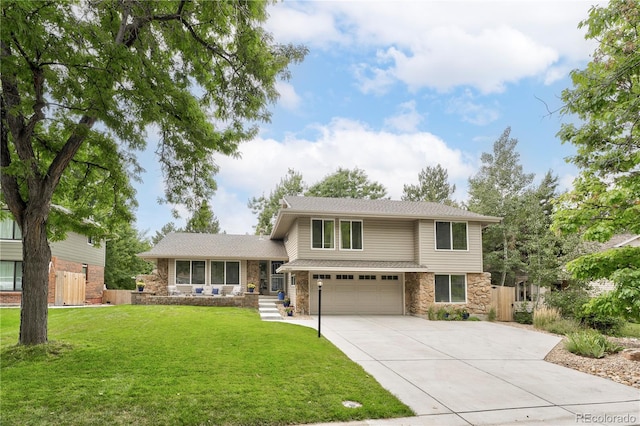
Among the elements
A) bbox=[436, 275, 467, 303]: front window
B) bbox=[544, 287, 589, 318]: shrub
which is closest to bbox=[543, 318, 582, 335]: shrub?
bbox=[544, 287, 589, 318]: shrub

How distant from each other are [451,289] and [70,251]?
1998cm

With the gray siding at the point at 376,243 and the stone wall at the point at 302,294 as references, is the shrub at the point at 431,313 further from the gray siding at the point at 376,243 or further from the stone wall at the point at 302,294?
the stone wall at the point at 302,294

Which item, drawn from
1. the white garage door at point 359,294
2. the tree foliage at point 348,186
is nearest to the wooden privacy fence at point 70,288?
the white garage door at point 359,294

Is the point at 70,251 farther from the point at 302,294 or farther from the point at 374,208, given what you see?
the point at 374,208

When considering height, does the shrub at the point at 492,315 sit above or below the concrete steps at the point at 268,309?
below

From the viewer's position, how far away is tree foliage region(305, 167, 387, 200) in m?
36.5

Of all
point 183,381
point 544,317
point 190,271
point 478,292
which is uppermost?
point 190,271

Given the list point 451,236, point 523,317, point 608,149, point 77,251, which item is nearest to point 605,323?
point 523,317

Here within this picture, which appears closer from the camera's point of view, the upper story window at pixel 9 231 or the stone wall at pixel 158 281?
the upper story window at pixel 9 231

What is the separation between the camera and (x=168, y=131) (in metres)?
9.07

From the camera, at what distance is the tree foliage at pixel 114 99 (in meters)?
6.58

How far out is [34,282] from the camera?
26.1 ft

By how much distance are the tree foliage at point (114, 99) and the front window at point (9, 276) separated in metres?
12.7

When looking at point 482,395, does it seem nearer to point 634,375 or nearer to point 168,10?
point 634,375
